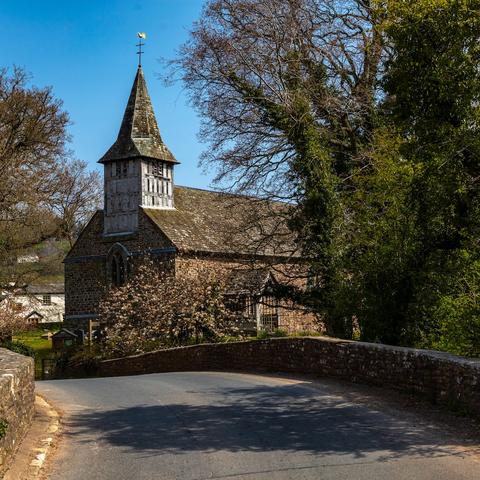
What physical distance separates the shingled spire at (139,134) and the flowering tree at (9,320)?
9.75 metres

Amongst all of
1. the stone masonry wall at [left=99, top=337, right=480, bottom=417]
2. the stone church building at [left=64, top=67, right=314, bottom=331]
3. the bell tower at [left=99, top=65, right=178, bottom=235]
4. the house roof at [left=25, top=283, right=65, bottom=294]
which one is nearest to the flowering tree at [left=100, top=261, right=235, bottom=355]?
the stone masonry wall at [left=99, top=337, right=480, bottom=417]

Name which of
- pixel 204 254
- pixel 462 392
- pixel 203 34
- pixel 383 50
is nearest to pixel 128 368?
pixel 204 254

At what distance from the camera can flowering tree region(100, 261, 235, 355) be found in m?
28.5

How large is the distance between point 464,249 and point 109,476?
29.6ft

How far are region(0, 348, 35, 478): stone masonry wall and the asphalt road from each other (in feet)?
2.10

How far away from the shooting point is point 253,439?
9.49 m

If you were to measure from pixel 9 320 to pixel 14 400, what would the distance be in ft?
93.6

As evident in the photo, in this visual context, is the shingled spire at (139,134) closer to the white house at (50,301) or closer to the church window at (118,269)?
the church window at (118,269)

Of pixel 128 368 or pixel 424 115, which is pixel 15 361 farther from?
pixel 128 368

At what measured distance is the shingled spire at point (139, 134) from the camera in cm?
3931

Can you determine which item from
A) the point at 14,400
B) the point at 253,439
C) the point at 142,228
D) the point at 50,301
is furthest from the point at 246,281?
the point at 50,301

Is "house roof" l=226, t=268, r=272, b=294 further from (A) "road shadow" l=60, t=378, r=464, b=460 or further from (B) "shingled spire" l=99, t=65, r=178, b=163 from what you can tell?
(A) "road shadow" l=60, t=378, r=464, b=460

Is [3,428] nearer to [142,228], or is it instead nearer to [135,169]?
[142,228]

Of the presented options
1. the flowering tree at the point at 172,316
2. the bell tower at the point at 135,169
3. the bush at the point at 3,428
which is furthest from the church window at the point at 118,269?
the bush at the point at 3,428
